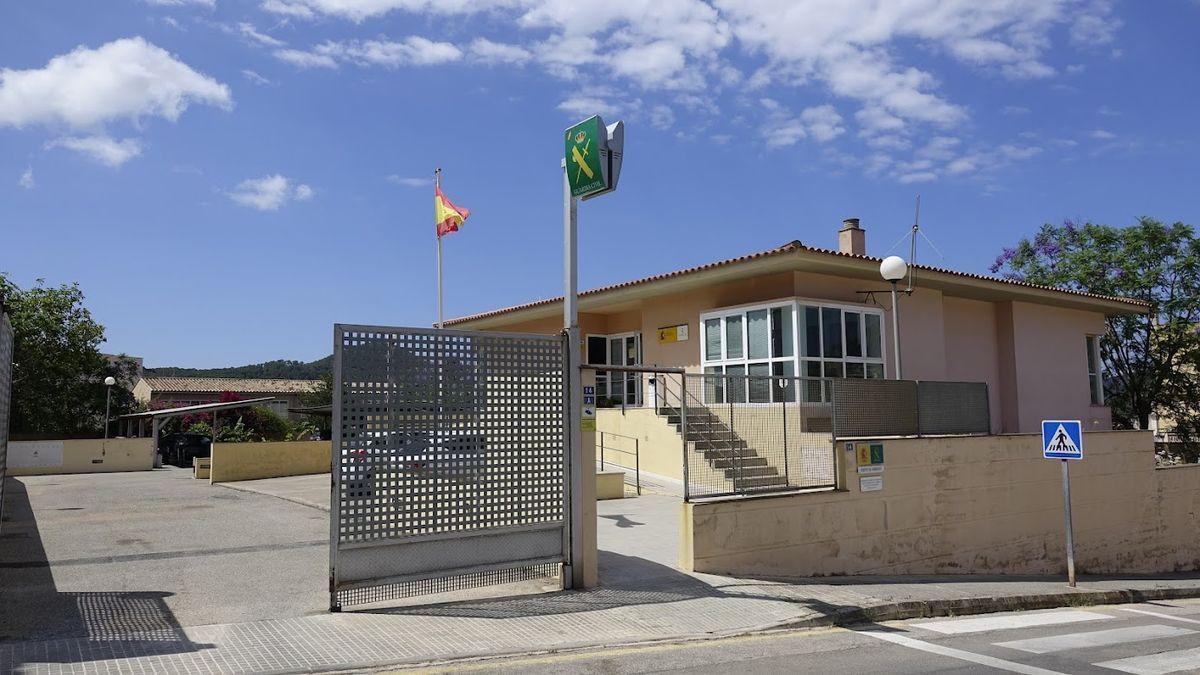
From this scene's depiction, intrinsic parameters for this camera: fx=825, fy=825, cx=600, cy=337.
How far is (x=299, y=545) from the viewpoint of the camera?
10812 mm

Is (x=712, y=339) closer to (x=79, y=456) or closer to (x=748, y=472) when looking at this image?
(x=748, y=472)

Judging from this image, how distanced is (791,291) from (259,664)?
1294cm

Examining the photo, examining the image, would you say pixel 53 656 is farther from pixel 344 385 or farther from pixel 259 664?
pixel 344 385

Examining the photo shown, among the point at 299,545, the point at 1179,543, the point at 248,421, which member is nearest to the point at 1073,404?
the point at 1179,543

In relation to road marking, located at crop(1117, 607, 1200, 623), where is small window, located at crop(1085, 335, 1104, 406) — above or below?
above

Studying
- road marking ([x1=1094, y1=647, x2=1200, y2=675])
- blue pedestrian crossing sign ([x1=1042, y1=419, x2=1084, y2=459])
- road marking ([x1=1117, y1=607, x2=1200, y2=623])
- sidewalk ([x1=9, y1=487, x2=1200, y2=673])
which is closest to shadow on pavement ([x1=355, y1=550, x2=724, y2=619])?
sidewalk ([x1=9, y1=487, x2=1200, y2=673])

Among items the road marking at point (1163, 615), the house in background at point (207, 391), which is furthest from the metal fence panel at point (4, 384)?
the house in background at point (207, 391)

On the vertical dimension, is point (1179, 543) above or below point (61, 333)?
below

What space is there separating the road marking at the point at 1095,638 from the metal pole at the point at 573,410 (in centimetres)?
411

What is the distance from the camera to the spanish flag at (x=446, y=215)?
892 inches

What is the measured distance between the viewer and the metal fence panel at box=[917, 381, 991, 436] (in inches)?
537

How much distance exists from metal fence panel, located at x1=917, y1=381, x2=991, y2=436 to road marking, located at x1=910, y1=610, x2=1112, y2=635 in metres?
3.89

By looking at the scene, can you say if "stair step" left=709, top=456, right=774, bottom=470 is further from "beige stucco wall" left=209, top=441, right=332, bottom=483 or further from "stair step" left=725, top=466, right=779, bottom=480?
"beige stucco wall" left=209, top=441, right=332, bottom=483

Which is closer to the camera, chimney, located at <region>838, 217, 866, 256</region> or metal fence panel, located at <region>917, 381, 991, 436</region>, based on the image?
metal fence panel, located at <region>917, 381, 991, 436</region>
